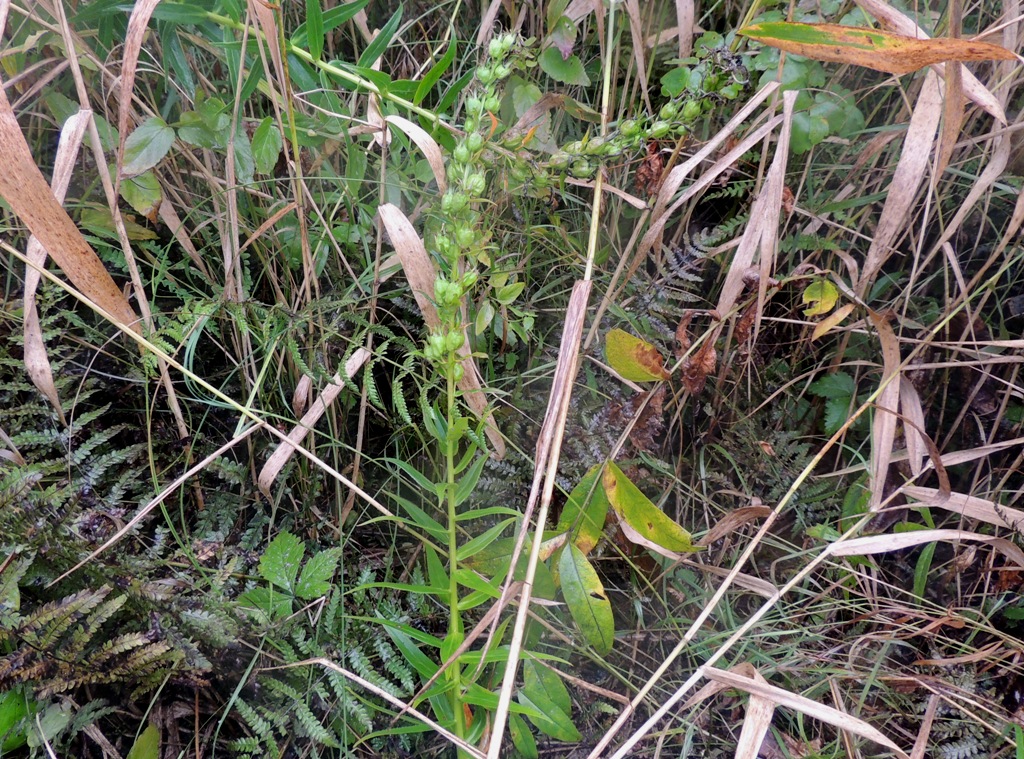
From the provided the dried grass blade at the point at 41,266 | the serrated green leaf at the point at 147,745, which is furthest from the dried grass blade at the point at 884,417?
the dried grass blade at the point at 41,266

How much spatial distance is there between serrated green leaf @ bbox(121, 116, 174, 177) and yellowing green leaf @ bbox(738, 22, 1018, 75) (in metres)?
0.80

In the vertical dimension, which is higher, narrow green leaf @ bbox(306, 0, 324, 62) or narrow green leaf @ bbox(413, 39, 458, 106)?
narrow green leaf @ bbox(306, 0, 324, 62)

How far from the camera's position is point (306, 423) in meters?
1.04

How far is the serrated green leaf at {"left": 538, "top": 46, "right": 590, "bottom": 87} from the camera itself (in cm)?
113

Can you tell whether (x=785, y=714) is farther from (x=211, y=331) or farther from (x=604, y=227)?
(x=211, y=331)

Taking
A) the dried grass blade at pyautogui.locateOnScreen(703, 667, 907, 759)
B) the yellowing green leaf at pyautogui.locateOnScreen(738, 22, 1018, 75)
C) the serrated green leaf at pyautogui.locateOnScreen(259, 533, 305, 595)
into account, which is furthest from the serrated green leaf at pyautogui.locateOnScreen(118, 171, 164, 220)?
the dried grass blade at pyautogui.locateOnScreen(703, 667, 907, 759)

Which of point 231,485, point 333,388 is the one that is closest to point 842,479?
point 333,388

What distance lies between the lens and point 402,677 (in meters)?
0.99

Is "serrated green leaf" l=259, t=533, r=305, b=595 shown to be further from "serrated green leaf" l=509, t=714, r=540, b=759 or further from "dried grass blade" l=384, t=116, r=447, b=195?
"dried grass blade" l=384, t=116, r=447, b=195

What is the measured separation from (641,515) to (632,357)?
0.21 m

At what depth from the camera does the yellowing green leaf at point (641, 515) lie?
0.96 metres

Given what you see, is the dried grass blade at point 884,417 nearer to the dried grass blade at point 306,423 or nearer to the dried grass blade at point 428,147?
the dried grass blade at point 428,147

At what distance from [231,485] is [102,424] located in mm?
230

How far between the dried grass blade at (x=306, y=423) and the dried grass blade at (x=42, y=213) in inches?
11.8
